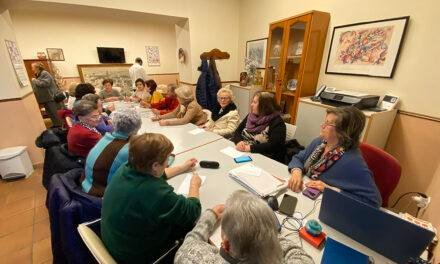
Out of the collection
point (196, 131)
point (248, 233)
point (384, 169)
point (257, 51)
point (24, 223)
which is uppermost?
point (257, 51)

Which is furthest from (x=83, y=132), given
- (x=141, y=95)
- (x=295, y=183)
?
(x=141, y=95)

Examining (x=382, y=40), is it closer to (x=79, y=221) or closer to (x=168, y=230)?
(x=168, y=230)

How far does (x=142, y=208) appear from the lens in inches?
33.3

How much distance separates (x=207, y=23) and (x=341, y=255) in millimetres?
4198

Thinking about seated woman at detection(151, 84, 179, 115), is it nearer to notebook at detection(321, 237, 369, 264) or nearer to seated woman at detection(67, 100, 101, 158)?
seated woman at detection(67, 100, 101, 158)

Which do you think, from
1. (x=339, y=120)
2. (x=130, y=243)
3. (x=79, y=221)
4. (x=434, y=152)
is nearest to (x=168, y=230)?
(x=130, y=243)

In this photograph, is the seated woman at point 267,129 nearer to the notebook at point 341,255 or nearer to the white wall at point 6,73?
the notebook at point 341,255

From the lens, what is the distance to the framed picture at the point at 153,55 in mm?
6004

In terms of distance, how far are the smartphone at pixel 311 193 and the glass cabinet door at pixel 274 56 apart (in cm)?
219

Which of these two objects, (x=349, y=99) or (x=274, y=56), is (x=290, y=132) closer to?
(x=349, y=99)

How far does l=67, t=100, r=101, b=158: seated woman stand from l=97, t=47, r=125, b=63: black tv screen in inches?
177

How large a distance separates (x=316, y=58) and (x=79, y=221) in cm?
292

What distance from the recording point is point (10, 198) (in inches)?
90.2

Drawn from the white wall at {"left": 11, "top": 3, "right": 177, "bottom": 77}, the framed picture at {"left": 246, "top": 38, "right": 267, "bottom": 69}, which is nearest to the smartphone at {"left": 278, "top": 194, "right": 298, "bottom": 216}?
the framed picture at {"left": 246, "top": 38, "right": 267, "bottom": 69}
